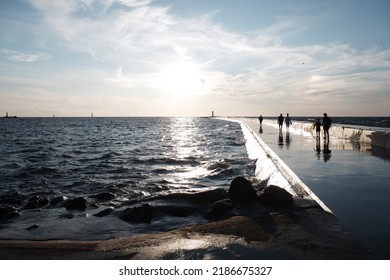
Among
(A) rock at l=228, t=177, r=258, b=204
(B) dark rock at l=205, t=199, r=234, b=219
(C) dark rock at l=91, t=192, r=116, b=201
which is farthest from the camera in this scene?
(C) dark rock at l=91, t=192, r=116, b=201

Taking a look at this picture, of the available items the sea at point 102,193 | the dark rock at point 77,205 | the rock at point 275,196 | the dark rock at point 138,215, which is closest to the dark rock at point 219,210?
the sea at point 102,193

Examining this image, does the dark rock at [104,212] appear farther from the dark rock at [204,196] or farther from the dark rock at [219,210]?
the dark rock at [219,210]

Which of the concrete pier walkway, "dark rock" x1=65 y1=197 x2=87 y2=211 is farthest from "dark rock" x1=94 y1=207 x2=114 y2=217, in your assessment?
the concrete pier walkway

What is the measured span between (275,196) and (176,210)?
8.53 ft

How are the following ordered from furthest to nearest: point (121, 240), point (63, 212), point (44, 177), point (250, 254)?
1. point (44, 177)
2. point (63, 212)
3. point (121, 240)
4. point (250, 254)

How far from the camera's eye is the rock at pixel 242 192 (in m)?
7.91

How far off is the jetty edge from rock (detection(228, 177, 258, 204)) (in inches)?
50.9

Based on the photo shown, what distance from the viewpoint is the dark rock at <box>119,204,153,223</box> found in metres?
7.59

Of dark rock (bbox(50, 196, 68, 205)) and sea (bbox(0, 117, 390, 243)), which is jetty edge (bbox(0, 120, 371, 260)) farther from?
dark rock (bbox(50, 196, 68, 205))

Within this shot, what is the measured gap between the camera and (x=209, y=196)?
895cm

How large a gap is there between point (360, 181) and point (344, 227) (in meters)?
4.33

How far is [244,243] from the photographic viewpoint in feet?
16.7
